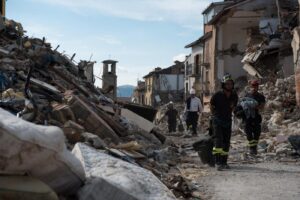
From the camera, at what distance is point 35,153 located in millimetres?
3854

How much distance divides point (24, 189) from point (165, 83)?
72.7 m

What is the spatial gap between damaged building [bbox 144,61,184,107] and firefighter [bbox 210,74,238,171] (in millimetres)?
62806

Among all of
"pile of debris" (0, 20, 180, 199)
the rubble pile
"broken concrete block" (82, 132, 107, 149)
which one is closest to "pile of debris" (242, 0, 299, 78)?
the rubble pile

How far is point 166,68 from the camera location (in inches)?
3120

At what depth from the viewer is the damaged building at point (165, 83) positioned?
74250mm

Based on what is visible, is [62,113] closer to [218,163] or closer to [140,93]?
[218,163]

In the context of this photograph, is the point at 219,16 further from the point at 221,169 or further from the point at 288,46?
the point at 221,169

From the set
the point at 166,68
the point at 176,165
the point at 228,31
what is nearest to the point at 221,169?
the point at 176,165

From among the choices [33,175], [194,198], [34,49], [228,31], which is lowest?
[194,198]

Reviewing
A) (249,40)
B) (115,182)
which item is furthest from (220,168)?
(249,40)

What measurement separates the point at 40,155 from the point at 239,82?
117ft

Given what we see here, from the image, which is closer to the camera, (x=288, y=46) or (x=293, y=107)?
(x=293, y=107)

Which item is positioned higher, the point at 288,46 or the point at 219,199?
the point at 288,46

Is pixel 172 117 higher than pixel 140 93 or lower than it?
lower
